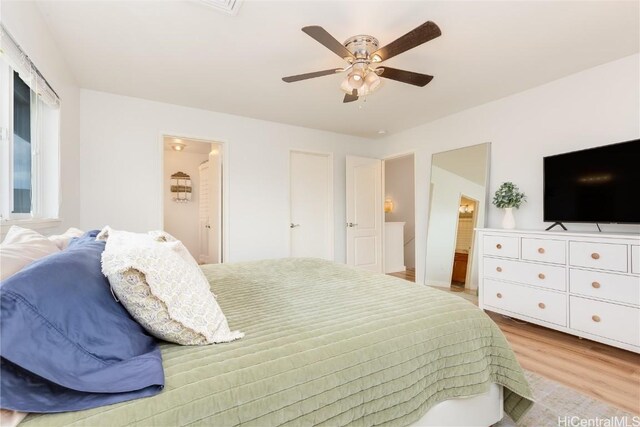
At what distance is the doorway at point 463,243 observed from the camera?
3625 millimetres

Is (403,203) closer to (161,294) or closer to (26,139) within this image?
(26,139)

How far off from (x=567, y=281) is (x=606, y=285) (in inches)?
9.6

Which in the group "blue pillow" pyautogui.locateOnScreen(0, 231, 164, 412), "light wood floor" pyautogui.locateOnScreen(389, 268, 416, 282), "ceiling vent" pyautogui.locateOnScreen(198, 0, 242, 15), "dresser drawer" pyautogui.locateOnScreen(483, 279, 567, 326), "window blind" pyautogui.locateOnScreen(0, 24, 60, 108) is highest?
"ceiling vent" pyautogui.locateOnScreen(198, 0, 242, 15)

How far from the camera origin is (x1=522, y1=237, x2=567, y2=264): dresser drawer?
251cm

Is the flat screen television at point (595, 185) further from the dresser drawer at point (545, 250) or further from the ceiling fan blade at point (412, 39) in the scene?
the ceiling fan blade at point (412, 39)

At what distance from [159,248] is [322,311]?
0.72 m

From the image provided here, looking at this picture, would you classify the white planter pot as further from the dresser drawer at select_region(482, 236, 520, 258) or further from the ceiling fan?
the ceiling fan

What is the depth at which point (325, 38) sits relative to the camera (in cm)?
178

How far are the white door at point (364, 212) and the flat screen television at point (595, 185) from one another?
2.50 m

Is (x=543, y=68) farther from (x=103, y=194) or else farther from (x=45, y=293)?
(x=103, y=194)

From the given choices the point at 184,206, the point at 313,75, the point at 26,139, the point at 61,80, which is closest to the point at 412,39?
the point at 313,75

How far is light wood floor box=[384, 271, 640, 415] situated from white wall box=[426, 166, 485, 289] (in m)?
1.10

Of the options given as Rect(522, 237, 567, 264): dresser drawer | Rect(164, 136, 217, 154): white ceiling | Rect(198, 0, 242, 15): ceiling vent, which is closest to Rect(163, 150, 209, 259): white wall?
Rect(164, 136, 217, 154): white ceiling

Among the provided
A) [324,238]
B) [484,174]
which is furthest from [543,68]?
[324,238]
